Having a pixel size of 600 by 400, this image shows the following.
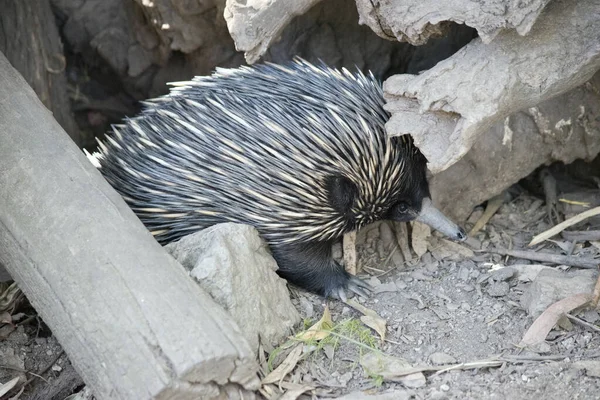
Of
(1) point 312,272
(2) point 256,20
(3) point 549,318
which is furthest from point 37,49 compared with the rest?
(3) point 549,318

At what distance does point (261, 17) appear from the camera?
3.20 m

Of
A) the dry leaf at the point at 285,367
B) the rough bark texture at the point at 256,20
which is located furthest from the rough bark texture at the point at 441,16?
the dry leaf at the point at 285,367

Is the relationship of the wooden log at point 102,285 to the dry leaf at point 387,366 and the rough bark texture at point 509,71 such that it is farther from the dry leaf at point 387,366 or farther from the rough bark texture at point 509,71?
the rough bark texture at point 509,71

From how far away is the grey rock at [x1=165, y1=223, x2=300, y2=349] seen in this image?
121 inches

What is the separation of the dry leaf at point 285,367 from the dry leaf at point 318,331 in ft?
0.15

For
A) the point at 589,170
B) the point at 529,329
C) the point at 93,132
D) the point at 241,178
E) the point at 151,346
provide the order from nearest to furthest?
the point at 151,346, the point at 529,329, the point at 241,178, the point at 589,170, the point at 93,132

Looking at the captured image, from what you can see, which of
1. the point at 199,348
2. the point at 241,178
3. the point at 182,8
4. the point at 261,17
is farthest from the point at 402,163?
the point at 182,8

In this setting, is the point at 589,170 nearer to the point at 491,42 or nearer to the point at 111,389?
the point at 491,42

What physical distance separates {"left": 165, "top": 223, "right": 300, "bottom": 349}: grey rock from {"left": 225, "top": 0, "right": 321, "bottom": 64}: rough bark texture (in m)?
0.83

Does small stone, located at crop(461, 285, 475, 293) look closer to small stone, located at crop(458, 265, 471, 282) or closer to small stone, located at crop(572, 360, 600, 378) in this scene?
small stone, located at crop(458, 265, 471, 282)

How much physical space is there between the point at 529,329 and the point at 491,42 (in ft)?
4.21

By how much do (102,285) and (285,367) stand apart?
3.18 ft

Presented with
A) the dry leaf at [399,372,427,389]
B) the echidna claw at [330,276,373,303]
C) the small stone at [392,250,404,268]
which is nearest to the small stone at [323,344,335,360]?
the dry leaf at [399,372,427,389]

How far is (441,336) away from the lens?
3416mm
